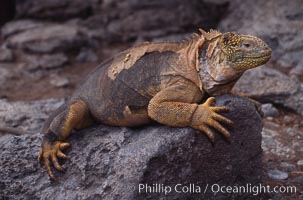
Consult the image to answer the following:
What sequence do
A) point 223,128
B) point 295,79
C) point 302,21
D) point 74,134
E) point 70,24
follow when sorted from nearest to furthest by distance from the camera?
point 223,128 < point 74,134 < point 295,79 < point 302,21 < point 70,24

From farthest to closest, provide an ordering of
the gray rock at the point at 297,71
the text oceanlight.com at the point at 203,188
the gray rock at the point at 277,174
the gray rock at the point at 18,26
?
1. the gray rock at the point at 18,26
2. the gray rock at the point at 297,71
3. the gray rock at the point at 277,174
4. the text oceanlight.com at the point at 203,188

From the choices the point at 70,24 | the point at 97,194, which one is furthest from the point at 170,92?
the point at 70,24

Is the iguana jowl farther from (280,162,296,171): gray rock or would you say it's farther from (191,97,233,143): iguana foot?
(280,162,296,171): gray rock

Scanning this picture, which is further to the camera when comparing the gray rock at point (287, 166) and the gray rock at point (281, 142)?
the gray rock at point (281, 142)

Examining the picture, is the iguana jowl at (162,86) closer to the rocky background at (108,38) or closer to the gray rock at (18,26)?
the rocky background at (108,38)

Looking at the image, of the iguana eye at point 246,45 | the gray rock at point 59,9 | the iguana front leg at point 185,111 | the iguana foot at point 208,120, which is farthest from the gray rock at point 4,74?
the iguana eye at point 246,45

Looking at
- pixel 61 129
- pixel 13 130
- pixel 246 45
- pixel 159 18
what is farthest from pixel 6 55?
pixel 246 45

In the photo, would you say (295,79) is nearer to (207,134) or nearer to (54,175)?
(207,134)
